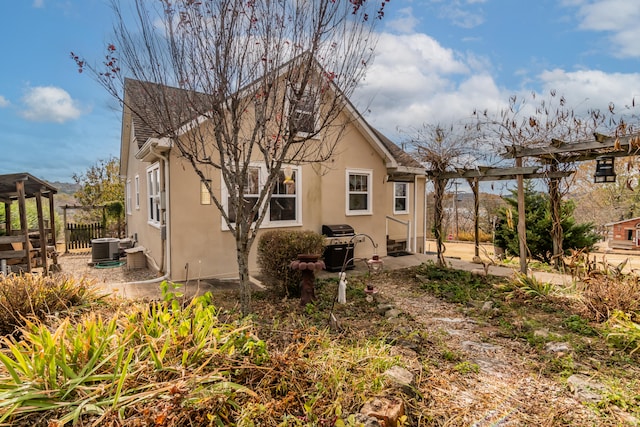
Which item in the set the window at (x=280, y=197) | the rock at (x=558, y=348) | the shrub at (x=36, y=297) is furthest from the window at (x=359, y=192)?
the shrub at (x=36, y=297)

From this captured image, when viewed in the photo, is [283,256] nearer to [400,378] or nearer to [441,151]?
[400,378]

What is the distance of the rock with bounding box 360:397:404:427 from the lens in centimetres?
235

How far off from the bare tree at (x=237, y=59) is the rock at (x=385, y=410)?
273 cm

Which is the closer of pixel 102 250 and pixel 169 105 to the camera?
pixel 169 105

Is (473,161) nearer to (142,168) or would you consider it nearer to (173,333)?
(173,333)

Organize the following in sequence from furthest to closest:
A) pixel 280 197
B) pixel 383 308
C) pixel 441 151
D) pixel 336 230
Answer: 1. pixel 336 230
2. pixel 280 197
3. pixel 441 151
4. pixel 383 308

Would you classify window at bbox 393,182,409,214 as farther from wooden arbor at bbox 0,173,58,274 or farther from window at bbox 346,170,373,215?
wooden arbor at bbox 0,173,58,274

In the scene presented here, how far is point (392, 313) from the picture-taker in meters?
5.23

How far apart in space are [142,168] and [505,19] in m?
10.7

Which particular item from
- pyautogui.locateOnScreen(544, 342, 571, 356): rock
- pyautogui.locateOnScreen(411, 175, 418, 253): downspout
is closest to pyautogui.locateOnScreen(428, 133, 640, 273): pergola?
pyautogui.locateOnScreen(544, 342, 571, 356): rock

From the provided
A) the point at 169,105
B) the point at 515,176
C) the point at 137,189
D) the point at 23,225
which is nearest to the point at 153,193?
the point at 23,225

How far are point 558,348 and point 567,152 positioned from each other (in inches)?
188

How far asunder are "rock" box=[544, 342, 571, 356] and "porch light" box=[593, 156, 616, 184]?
4.65 m

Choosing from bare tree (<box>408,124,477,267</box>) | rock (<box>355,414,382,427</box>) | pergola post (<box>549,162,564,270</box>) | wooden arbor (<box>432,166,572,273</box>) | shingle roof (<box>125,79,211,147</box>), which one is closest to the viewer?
rock (<box>355,414,382,427</box>)
